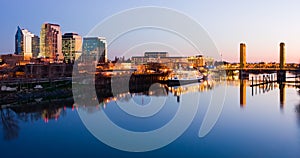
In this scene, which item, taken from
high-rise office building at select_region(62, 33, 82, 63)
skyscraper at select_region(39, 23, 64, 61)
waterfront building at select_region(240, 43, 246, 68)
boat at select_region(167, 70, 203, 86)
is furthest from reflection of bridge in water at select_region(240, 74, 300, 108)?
skyscraper at select_region(39, 23, 64, 61)

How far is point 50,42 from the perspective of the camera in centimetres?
6575

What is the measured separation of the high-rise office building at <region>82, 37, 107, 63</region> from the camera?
4725cm

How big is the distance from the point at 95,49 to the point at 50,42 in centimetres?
2046

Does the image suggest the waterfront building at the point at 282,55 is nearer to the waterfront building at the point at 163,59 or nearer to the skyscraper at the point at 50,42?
the waterfront building at the point at 163,59

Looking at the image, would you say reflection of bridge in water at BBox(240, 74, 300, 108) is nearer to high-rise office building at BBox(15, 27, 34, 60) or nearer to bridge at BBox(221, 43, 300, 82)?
bridge at BBox(221, 43, 300, 82)

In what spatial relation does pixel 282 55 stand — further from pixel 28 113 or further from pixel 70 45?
pixel 28 113

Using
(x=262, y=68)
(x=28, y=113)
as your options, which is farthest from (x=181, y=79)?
(x=28, y=113)

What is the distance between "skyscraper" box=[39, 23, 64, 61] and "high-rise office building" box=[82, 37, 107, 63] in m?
14.2

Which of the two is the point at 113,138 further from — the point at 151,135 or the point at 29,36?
the point at 29,36

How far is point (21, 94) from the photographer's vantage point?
16656 millimetres

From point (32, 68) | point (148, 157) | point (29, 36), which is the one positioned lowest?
point (148, 157)

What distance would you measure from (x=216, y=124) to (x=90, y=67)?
24764mm

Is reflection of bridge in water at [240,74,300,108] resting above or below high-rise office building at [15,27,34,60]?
below

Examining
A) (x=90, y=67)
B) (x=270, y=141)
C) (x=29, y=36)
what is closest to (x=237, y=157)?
(x=270, y=141)
